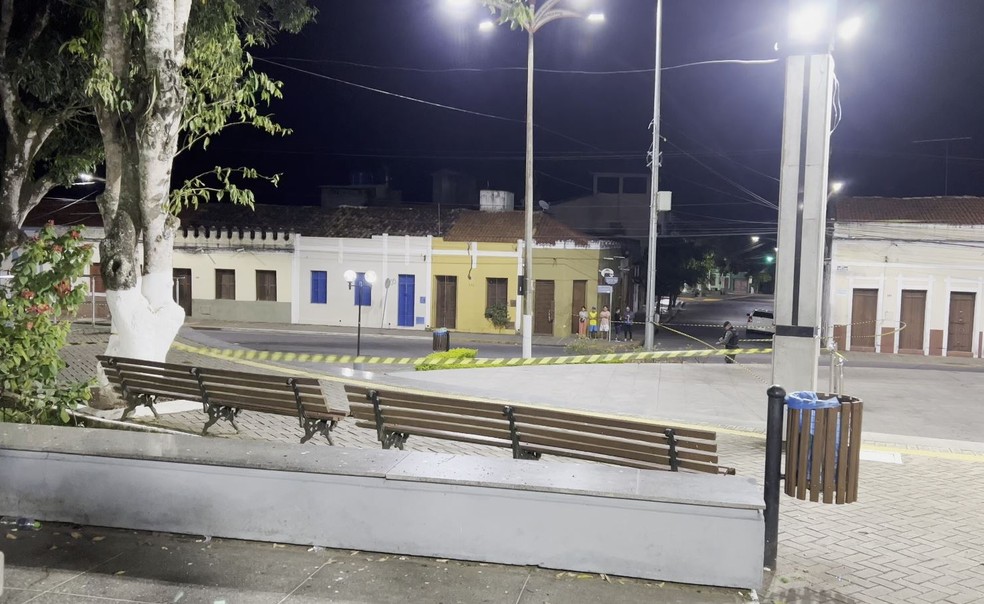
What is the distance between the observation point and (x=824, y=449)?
200 inches

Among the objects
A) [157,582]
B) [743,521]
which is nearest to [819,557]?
[743,521]

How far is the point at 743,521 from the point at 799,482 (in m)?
0.97

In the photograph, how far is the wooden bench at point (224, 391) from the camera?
7754 mm

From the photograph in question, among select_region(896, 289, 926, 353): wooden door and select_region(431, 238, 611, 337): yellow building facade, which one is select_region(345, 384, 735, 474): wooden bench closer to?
select_region(431, 238, 611, 337): yellow building facade

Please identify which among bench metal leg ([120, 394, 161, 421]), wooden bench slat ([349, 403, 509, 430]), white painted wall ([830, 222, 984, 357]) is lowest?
bench metal leg ([120, 394, 161, 421])

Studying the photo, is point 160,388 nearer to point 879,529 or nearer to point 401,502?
point 401,502

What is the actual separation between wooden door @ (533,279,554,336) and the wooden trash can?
2532 cm

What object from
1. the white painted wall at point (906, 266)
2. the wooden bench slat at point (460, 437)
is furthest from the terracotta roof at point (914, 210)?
the wooden bench slat at point (460, 437)

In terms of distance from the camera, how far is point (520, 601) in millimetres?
4281

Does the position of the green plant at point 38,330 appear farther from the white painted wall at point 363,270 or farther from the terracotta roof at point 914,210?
the terracotta roof at point 914,210

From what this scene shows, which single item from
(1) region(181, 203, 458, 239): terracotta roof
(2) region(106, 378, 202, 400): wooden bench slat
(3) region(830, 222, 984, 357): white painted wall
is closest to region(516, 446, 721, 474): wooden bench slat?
(2) region(106, 378, 202, 400): wooden bench slat

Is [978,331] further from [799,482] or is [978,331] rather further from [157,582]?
[157,582]

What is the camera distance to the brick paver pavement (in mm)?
4754

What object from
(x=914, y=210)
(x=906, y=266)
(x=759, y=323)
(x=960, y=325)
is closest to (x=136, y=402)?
(x=906, y=266)
